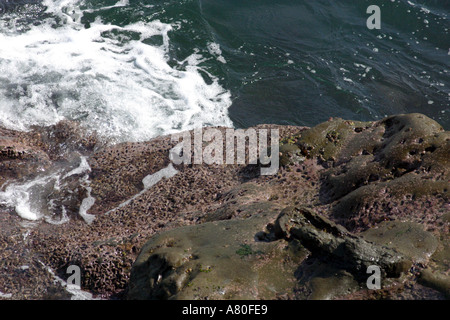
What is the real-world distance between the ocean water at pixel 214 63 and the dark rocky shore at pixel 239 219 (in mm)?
2129

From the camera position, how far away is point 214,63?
14.4 meters

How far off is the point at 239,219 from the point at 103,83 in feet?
26.0

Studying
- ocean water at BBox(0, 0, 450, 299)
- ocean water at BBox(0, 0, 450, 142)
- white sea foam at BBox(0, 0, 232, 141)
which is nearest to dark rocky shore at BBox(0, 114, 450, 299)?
ocean water at BBox(0, 0, 450, 299)

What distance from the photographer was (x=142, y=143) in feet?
32.8

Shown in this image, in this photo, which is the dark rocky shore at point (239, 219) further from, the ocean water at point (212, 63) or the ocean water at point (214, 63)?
the ocean water at point (214, 63)

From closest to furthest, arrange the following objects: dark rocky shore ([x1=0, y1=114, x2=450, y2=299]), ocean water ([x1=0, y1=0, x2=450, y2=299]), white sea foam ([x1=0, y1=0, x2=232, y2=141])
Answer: dark rocky shore ([x1=0, y1=114, x2=450, y2=299]), white sea foam ([x1=0, y1=0, x2=232, y2=141]), ocean water ([x1=0, y1=0, x2=450, y2=299])

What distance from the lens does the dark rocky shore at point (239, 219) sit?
5027 millimetres

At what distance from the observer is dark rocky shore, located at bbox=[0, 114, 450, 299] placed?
503cm

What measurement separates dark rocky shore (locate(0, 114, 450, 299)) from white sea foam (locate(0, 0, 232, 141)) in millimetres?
1113

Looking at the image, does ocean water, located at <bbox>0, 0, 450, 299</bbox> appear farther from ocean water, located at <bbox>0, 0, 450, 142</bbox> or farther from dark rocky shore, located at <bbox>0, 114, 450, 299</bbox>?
dark rocky shore, located at <bbox>0, 114, 450, 299</bbox>

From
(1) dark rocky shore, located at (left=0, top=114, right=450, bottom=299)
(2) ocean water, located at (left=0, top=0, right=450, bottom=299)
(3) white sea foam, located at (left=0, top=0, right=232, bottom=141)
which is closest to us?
(1) dark rocky shore, located at (left=0, top=114, right=450, bottom=299)

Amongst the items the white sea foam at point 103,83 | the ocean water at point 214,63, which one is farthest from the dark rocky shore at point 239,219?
the ocean water at point 214,63
